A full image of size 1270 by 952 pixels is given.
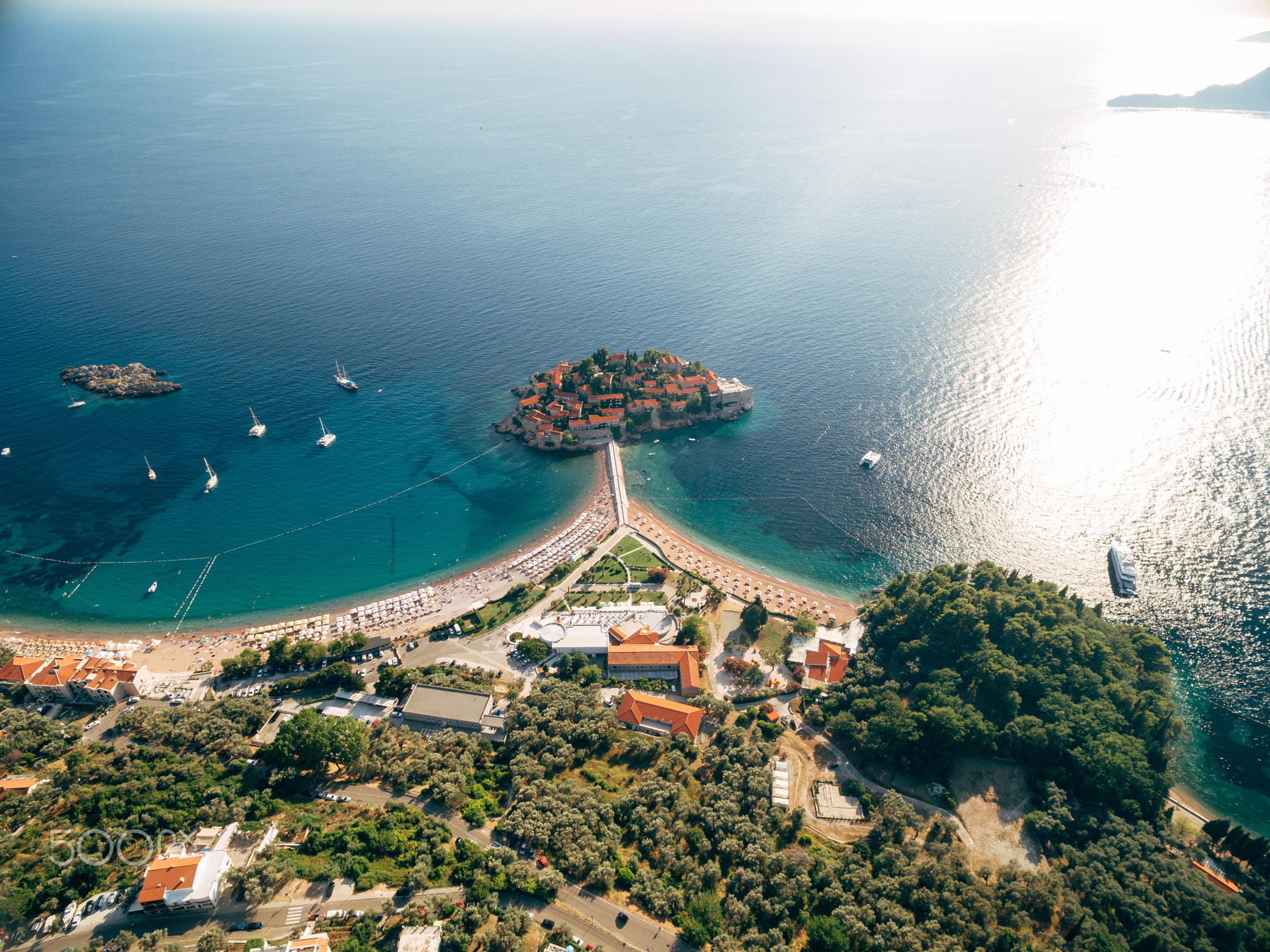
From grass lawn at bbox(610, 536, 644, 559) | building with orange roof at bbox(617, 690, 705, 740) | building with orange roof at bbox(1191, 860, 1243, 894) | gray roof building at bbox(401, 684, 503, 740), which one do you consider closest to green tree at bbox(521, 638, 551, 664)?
gray roof building at bbox(401, 684, 503, 740)

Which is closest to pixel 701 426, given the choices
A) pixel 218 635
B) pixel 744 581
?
pixel 744 581

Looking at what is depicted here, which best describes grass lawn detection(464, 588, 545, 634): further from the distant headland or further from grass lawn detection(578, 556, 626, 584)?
the distant headland

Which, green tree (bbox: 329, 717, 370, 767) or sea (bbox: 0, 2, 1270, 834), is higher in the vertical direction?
sea (bbox: 0, 2, 1270, 834)

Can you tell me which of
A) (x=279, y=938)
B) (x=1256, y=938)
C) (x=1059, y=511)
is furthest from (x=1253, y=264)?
(x=279, y=938)

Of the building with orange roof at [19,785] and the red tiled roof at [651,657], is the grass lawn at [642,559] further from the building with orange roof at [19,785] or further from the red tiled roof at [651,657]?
the building with orange roof at [19,785]

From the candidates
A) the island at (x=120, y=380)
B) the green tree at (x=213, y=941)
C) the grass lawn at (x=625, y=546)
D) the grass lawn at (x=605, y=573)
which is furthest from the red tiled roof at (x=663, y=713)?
the island at (x=120, y=380)
